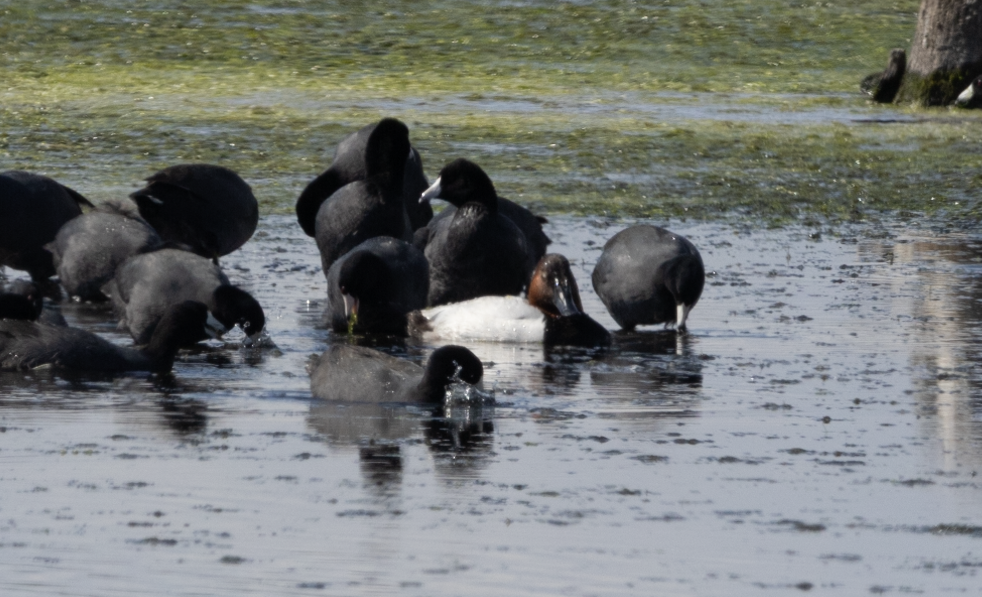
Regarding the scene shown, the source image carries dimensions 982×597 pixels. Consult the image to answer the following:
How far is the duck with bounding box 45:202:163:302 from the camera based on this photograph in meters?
11.1

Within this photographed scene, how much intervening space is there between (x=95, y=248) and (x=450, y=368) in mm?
4050

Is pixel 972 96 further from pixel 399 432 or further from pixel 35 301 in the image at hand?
pixel 399 432

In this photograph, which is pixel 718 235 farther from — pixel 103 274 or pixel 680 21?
pixel 680 21

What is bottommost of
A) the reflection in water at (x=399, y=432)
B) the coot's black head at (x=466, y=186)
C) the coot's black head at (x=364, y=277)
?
the reflection in water at (x=399, y=432)

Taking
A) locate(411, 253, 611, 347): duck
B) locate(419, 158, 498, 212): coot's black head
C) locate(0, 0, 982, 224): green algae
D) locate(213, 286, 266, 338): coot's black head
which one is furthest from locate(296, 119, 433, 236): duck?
locate(213, 286, 266, 338): coot's black head

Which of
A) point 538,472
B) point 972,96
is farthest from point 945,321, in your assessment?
point 972,96

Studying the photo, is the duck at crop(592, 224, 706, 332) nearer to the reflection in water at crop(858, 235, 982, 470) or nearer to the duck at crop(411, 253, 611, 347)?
the duck at crop(411, 253, 611, 347)

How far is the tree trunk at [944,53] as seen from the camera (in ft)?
77.0

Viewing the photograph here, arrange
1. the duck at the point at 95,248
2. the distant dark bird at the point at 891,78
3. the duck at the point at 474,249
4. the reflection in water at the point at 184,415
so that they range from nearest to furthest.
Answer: the reflection in water at the point at 184,415
the duck at the point at 95,248
the duck at the point at 474,249
the distant dark bird at the point at 891,78

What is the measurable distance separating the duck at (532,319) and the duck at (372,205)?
1690mm

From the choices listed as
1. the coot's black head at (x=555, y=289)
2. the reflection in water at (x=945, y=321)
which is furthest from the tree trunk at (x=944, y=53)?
the coot's black head at (x=555, y=289)

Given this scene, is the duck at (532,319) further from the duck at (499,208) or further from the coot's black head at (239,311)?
the duck at (499,208)

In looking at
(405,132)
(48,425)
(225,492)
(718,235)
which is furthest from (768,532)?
(718,235)

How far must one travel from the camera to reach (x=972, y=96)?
76.6 ft
